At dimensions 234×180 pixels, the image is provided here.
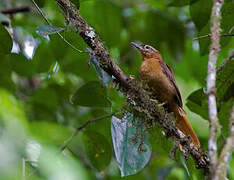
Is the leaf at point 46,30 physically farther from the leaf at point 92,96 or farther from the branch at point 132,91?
Answer: the leaf at point 92,96

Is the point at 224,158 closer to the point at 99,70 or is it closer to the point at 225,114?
the point at 99,70

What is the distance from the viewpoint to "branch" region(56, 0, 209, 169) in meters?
2.35

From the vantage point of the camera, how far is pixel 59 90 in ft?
15.0

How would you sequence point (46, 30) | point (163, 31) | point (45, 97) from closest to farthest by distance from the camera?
point (46, 30)
point (45, 97)
point (163, 31)

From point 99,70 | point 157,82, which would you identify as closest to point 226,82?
point 157,82

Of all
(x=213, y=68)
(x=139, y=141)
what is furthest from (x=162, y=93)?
(x=213, y=68)

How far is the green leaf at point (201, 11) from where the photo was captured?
121 inches

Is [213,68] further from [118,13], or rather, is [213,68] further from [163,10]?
[163,10]

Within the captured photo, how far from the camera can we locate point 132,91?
2.51 metres

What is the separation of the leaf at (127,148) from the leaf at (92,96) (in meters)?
0.33

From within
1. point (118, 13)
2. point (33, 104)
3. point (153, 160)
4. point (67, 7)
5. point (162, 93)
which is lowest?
point (153, 160)

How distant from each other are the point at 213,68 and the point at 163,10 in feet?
10.5

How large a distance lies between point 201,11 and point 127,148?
129 cm

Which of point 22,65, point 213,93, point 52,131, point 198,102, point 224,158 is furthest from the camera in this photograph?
point 22,65
